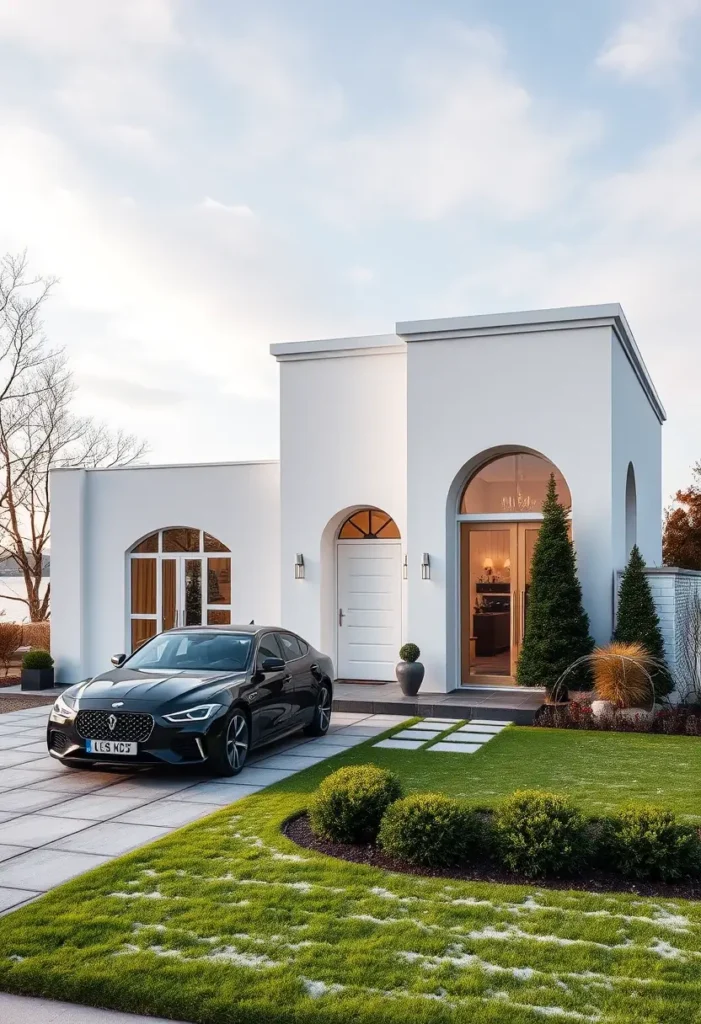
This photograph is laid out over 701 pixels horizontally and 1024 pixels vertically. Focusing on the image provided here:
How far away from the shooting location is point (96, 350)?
2919cm

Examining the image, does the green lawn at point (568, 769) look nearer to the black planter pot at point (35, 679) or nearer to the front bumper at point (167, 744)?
the front bumper at point (167, 744)

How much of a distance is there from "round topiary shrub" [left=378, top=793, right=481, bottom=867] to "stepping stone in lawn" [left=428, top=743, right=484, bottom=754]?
395 centimetres

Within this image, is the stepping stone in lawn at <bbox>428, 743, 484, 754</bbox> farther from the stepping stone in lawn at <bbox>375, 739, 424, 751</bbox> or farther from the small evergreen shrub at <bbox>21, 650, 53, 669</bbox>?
the small evergreen shrub at <bbox>21, 650, 53, 669</bbox>

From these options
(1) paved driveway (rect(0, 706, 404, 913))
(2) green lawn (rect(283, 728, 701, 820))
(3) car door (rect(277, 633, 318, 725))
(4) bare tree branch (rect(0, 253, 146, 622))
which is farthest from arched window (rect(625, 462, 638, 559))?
(4) bare tree branch (rect(0, 253, 146, 622))

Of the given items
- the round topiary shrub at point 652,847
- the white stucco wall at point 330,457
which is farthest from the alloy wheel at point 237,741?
the white stucco wall at point 330,457

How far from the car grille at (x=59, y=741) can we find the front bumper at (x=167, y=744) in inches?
4.1

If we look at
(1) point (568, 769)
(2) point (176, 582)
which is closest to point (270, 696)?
(1) point (568, 769)

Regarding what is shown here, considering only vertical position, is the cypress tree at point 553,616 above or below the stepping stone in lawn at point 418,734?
above

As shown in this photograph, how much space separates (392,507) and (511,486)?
1912 mm

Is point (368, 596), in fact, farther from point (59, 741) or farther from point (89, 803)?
point (89, 803)

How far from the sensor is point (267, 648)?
10344 millimetres

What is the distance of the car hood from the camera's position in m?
8.77

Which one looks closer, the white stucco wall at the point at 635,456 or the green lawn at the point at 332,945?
the green lawn at the point at 332,945

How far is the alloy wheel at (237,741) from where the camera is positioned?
8.91 meters
